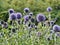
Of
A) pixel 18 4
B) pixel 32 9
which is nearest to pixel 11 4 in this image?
pixel 18 4

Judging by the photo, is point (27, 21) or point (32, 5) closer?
point (27, 21)

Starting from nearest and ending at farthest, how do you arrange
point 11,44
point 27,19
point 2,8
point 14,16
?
point 11,44
point 14,16
point 27,19
point 2,8

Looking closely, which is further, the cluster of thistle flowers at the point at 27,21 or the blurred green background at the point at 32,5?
the blurred green background at the point at 32,5

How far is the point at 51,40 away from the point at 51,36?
0.04m

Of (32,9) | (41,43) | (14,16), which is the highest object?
(14,16)

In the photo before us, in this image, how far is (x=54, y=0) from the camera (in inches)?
315

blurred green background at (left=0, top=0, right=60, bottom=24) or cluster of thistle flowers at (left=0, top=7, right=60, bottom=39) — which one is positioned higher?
cluster of thistle flowers at (left=0, top=7, right=60, bottom=39)

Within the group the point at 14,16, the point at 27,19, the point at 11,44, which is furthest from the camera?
the point at 27,19

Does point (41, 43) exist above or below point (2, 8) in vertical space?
above

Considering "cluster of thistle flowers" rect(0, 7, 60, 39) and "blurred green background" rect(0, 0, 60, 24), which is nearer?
"cluster of thistle flowers" rect(0, 7, 60, 39)

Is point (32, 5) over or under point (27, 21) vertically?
under

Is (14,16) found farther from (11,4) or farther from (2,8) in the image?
(11,4)

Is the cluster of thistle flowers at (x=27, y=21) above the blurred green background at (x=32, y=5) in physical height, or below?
above

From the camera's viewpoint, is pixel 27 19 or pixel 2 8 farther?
pixel 2 8
